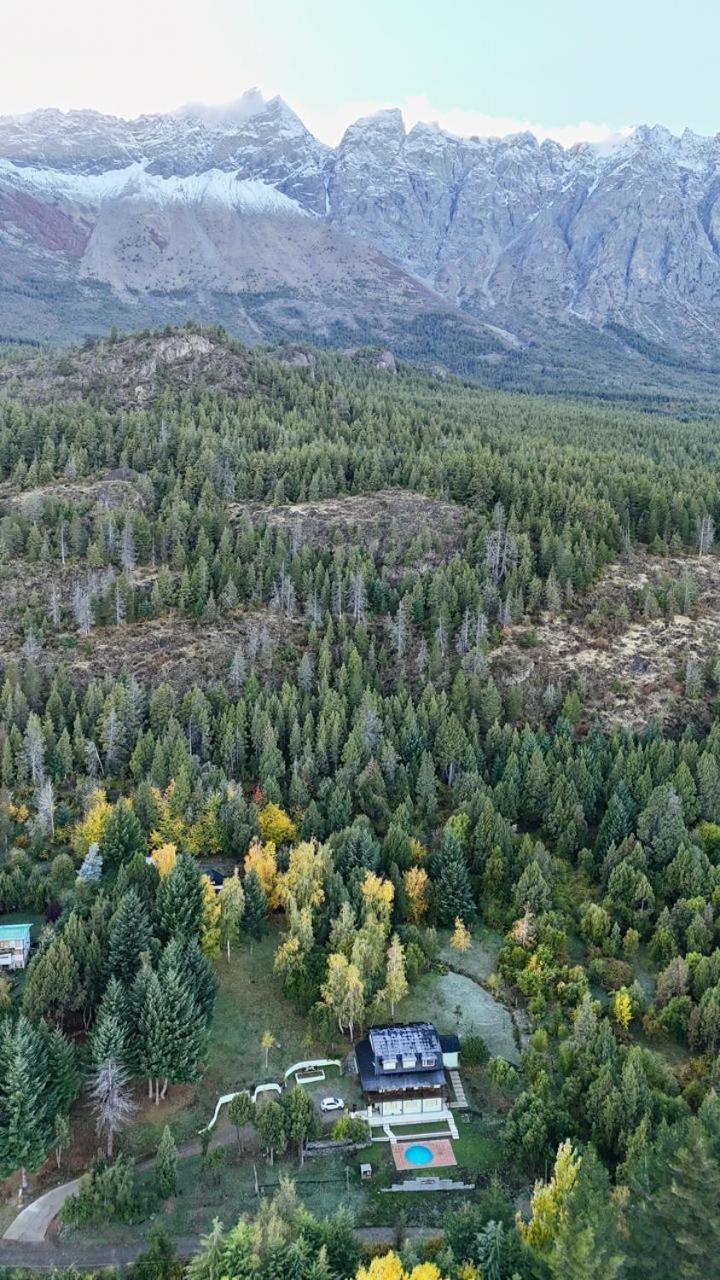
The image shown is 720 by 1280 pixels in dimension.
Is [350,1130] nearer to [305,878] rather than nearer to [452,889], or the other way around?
[305,878]

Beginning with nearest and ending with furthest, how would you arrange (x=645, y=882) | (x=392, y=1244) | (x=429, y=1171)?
(x=392, y=1244) → (x=429, y=1171) → (x=645, y=882)

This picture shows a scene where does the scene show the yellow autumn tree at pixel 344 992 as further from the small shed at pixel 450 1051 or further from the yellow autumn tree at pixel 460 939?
the yellow autumn tree at pixel 460 939

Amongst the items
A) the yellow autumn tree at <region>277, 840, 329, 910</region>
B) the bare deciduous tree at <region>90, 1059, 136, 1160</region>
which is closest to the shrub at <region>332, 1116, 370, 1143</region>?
the bare deciduous tree at <region>90, 1059, 136, 1160</region>

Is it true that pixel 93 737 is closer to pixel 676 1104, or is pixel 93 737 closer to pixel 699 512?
pixel 676 1104

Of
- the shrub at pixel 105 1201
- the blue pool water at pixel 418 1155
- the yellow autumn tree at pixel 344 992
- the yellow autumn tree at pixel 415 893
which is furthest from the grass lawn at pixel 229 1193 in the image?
the yellow autumn tree at pixel 415 893

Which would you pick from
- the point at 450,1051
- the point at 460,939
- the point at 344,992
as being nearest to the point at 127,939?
the point at 344,992

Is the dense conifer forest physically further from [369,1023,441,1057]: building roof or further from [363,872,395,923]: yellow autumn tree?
[369,1023,441,1057]: building roof

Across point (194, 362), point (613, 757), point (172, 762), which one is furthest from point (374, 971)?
point (194, 362)
